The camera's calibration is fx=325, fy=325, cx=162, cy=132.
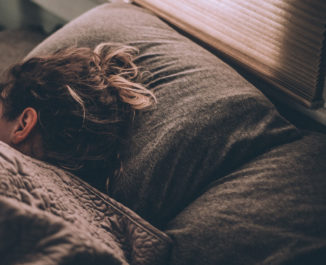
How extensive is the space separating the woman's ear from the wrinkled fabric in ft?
0.48

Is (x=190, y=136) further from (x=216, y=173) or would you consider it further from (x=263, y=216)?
(x=263, y=216)

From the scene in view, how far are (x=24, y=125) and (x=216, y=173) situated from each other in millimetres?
462

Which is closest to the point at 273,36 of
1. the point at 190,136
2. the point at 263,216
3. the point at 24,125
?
the point at 190,136

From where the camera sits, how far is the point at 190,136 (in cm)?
67

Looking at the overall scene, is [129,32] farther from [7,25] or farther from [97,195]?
[7,25]

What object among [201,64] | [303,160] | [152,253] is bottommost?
[152,253]

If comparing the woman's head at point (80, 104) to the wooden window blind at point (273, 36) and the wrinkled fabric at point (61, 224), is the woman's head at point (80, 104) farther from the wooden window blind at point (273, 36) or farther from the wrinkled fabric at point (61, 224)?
the wooden window blind at point (273, 36)

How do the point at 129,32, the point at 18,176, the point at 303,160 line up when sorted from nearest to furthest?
the point at 18,176, the point at 303,160, the point at 129,32

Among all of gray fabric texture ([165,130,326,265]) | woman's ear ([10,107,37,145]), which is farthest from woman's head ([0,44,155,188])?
gray fabric texture ([165,130,326,265])

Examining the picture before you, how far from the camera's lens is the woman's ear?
76 cm

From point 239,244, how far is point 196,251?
8cm

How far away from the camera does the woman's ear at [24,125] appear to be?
76cm

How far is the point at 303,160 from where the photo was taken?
2.07ft

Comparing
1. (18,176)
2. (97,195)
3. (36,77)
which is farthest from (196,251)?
(36,77)
